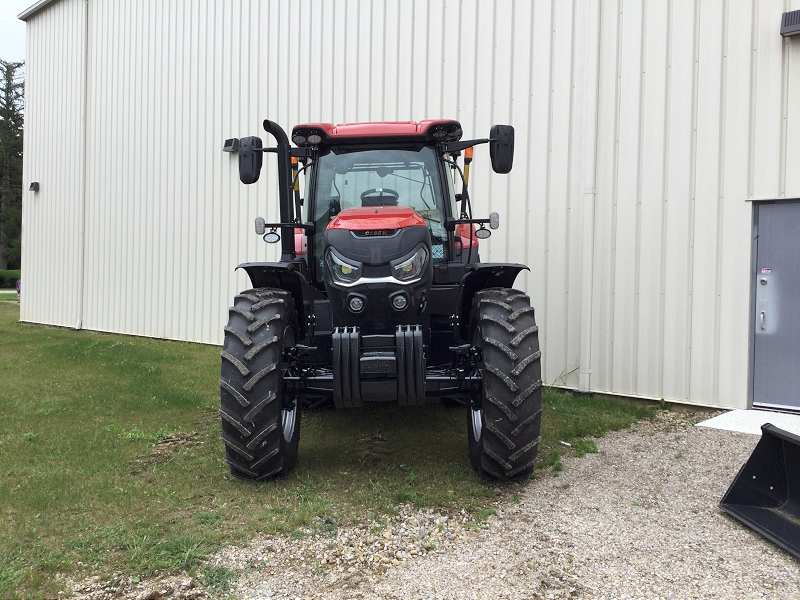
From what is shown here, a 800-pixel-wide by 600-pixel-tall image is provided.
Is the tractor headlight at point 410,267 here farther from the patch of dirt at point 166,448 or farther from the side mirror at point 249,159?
the patch of dirt at point 166,448

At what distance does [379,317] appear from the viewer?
158 inches

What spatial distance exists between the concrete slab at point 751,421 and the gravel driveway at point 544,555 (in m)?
1.55

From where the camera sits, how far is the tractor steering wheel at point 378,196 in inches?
187

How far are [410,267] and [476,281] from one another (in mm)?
736

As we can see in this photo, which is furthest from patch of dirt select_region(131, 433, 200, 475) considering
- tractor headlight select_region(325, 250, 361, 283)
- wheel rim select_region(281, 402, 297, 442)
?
tractor headlight select_region(325, 250, 361, 283)

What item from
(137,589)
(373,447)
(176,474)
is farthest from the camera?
(373,447)

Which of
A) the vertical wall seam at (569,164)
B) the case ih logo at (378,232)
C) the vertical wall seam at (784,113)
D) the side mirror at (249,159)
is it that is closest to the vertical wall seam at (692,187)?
the vertical wall seam at (784,113)

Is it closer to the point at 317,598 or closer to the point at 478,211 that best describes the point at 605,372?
the point at 478,211

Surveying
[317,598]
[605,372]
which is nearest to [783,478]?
[317,598]

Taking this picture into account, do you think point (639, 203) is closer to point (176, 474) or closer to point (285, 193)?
point (285, 193)

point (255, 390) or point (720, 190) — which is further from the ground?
point (720, 190)

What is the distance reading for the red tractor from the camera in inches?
153

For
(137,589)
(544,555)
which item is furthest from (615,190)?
(137,589)

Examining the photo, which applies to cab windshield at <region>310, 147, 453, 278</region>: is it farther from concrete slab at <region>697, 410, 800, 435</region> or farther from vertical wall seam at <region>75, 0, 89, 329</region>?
vertical wall seam at <region>75, 0, 89, 329</region>
